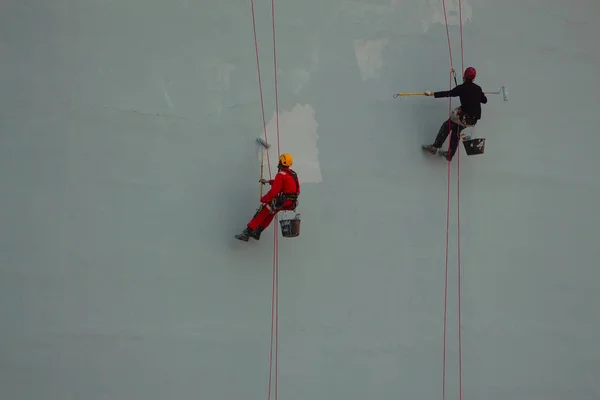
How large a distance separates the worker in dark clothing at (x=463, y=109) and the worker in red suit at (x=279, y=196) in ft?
5.28

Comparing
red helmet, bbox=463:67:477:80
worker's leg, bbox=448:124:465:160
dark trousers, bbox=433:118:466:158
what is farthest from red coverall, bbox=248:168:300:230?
red helmet, bbox=463:67:477:80

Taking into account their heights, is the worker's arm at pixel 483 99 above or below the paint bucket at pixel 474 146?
above

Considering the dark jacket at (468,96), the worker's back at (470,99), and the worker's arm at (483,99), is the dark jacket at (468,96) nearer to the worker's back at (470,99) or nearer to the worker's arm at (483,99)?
the worker's back at (470,99)

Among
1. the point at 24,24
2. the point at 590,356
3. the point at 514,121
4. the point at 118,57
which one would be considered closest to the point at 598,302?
the point at 590,356

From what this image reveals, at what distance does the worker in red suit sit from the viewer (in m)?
7.33

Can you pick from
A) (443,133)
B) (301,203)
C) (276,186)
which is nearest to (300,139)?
(301,203)

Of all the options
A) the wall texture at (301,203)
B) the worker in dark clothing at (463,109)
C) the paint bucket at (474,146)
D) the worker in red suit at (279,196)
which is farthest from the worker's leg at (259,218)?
the paint bucket at (474,146)

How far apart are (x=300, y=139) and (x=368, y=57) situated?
3.66 ft

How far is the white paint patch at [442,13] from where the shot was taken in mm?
8516

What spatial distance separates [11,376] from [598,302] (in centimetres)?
576

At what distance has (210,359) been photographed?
7590mm

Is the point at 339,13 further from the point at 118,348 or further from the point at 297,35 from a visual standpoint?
the point at 118,348

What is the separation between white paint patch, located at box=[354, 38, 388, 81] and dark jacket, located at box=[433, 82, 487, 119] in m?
0.74

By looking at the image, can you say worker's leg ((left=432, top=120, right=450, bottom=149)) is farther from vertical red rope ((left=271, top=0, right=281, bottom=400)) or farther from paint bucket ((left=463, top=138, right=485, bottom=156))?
vertical red rope ((left=271, top=0, right=281, bottom=400))
